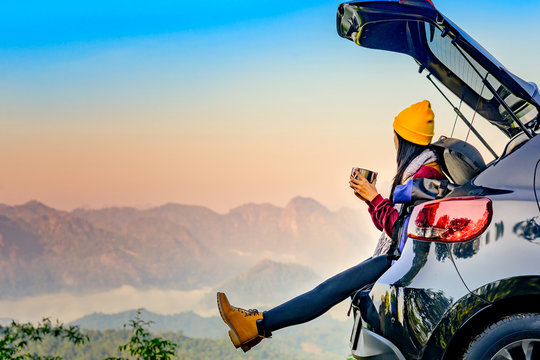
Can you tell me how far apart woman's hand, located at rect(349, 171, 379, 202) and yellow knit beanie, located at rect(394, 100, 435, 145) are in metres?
0.31

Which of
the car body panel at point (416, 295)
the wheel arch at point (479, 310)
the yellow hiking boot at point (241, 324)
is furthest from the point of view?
the yellow hiking boot at point (241, 324)

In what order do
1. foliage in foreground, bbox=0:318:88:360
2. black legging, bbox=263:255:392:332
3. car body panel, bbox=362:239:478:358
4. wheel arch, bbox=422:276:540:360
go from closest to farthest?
wheel arch, bbox=422:276:540:360 → car body panel, bbox=362:239:478:358 → black legging, bbox=263:255:392:332 → foliage in foreground, bbox=0:318:88:360

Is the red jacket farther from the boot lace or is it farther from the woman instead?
the boot lace

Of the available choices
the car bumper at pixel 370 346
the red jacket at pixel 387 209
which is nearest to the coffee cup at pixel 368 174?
the red jacket at pixel 387 209

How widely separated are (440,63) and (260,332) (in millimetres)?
1745

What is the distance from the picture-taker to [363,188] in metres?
3.75

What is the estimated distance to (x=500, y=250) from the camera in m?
2.66

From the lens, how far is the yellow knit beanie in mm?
3775

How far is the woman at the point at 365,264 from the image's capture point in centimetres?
357

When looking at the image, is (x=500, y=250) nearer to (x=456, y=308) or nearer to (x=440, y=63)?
(x=456, y=308)

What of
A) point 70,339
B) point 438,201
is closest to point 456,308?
point 438,201

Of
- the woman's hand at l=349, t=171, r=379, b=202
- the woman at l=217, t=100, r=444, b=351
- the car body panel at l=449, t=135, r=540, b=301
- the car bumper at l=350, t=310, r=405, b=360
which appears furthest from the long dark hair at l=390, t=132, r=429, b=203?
the car body panel at l=449, t=135, r=540, b=301

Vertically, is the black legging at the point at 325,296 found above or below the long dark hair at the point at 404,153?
below

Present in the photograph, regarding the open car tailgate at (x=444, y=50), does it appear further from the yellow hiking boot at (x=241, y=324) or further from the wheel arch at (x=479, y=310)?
the yellow hiking boot at (x=241, y=324)
